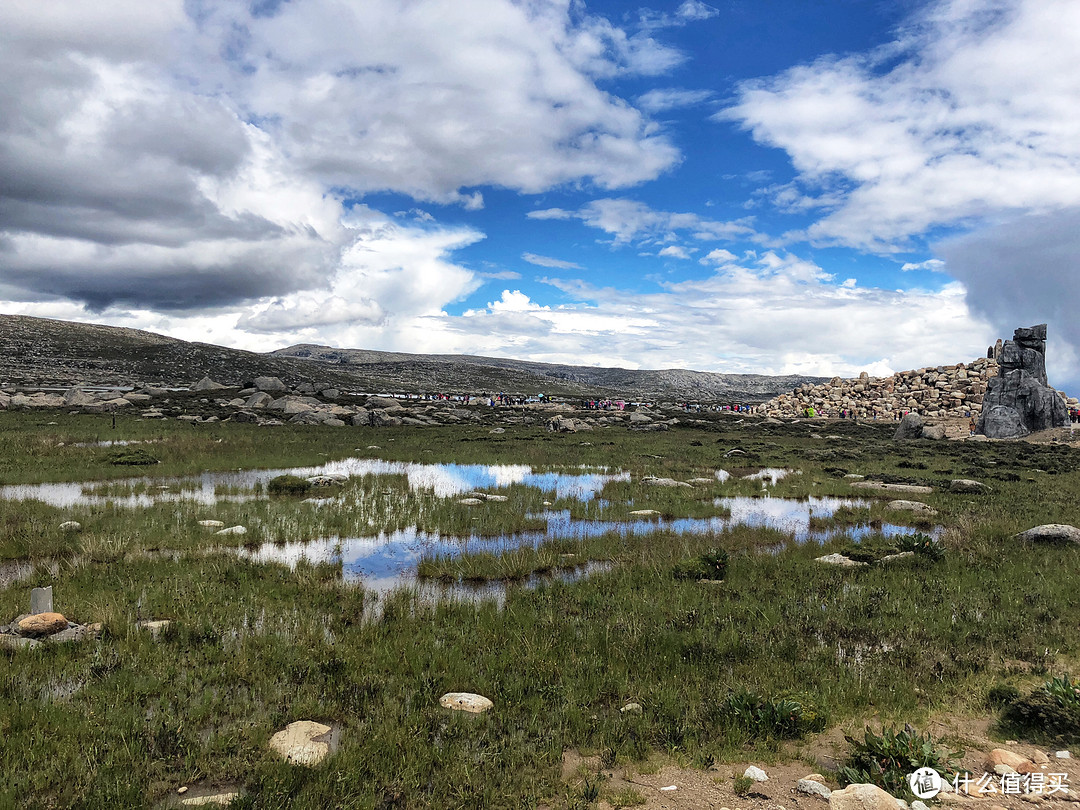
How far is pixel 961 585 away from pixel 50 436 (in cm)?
3988

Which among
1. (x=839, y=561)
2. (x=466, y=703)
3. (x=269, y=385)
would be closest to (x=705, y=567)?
(x=839, y=561)

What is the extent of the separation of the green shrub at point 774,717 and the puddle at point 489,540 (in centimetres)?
560

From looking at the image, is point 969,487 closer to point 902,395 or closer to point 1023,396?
point 1023,396

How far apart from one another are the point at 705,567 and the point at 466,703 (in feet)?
Result: 22.7

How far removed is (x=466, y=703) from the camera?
6500 mm

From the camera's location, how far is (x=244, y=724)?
5.91 metres

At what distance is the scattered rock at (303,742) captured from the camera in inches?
210

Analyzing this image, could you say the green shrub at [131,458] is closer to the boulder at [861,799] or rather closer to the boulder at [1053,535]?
the boulder at [861,799]

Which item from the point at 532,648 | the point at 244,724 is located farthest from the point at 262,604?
the point at 532,648

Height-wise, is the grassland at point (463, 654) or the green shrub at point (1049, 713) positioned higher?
the green shrub at point (1049, 713)

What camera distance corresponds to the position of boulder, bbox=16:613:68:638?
7.72m

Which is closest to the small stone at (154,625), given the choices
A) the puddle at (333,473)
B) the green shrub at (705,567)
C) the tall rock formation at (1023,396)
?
the green shrub at (705,567)

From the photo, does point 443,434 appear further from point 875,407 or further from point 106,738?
point 875,407

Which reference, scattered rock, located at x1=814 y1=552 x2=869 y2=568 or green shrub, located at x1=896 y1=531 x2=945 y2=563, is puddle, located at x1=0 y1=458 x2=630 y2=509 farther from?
green shrub, located at x1=896 y1=531 x2=945 y2=563
